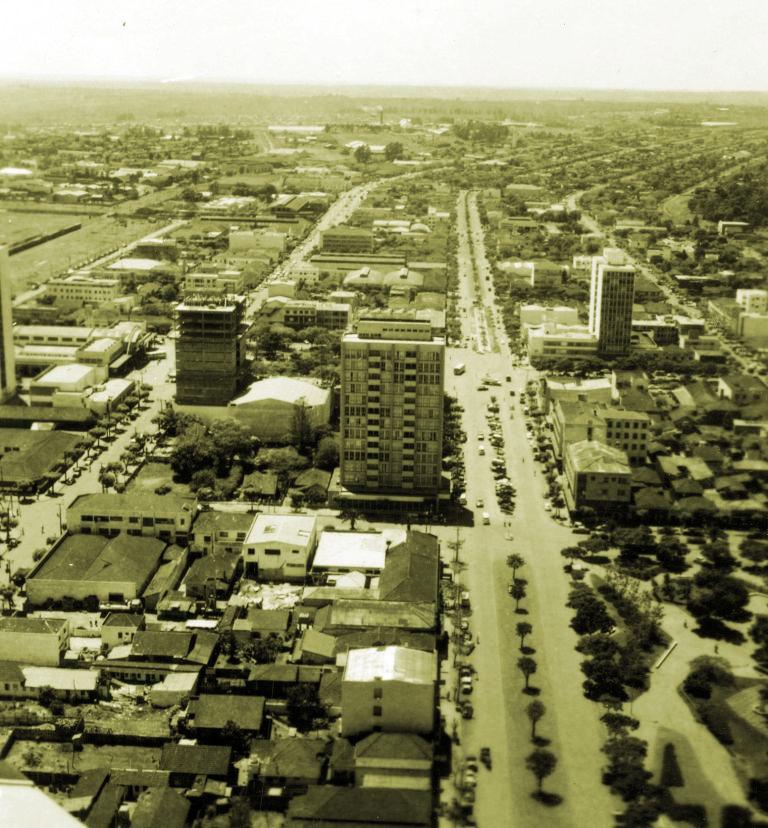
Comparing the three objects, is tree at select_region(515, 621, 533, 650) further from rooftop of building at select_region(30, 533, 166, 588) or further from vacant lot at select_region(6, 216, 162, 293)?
vacant lot at select_region(6, 216, 162, 293)

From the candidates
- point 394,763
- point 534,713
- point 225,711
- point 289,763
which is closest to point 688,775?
point 534,713

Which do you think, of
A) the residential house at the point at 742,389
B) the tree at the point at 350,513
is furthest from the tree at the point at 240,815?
the residential house at the point at 742,389

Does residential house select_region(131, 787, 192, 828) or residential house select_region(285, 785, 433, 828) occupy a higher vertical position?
residential house select_region(285, 785, 433, 828)

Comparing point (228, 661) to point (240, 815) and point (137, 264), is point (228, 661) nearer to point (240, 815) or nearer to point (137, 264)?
point (240, 815)

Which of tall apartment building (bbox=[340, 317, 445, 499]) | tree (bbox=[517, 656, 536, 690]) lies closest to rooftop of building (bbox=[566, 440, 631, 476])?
tall apartment building (bbox=[340, 317, 445, 499])

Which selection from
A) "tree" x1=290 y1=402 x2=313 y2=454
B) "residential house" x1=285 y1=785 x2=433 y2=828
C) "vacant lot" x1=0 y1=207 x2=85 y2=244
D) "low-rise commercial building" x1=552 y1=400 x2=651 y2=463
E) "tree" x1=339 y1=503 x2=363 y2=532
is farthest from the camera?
"vacant lot" x1=0 y1=207 x2=85 y2=244

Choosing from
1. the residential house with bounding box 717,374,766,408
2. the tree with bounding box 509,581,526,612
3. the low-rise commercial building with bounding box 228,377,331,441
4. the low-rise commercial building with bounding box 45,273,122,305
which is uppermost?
the low-rise commercial building with bounding box 45,273,122,305

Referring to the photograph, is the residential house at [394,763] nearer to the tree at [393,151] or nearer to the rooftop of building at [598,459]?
the rooftop of building at [598,459]
